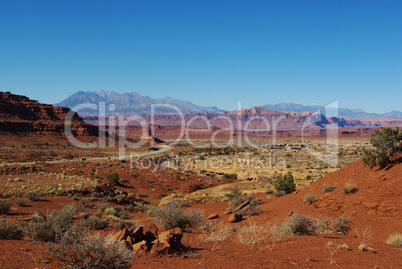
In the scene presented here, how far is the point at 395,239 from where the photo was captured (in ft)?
23.5

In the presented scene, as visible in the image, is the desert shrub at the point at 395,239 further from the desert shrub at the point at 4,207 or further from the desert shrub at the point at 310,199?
the desert shrub at the point at 4,207

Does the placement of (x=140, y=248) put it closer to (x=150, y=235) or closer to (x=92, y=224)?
(x=150, y=235)

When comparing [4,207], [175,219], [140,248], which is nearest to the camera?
[140,248]

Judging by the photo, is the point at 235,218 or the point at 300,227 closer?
the point at 300,227

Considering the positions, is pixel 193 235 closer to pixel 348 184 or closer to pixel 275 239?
pixel 275 239

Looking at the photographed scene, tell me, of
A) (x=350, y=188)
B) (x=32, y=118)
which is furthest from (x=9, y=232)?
(x=32, y=118)

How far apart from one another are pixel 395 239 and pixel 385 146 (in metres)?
5.22

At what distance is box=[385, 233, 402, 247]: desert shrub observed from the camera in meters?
7.04

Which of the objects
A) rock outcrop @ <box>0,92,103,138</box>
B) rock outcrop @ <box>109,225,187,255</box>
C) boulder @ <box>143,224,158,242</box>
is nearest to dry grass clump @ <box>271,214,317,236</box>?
rock outcrop @ <box>109,225,187,255</box>

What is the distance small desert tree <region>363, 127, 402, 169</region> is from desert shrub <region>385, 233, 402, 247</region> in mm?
4653

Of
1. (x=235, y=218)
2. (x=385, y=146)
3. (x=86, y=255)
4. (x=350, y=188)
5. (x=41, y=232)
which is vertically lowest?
(x=235, y=218)

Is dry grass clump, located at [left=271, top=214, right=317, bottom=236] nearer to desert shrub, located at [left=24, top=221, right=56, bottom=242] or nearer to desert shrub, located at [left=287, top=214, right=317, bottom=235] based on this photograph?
desert shrub, located at [left=287, top=214, right=317, bottom=235]

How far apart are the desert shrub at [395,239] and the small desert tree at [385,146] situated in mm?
4653

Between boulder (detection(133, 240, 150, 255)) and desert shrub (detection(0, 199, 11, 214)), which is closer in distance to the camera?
boulder (detection(133, 240, 150, 255))
